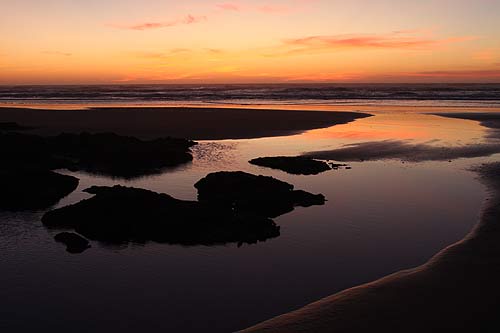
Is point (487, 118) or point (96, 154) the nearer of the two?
point (96, 154)

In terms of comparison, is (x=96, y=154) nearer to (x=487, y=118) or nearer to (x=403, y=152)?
(x=403, y=152)

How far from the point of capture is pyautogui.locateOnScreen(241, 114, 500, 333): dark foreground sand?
8.17 m

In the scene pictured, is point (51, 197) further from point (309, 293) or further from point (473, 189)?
point (473, 189)

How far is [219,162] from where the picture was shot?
25000 millimetres

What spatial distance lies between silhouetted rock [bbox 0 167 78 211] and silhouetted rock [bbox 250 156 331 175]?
9318 millimetres

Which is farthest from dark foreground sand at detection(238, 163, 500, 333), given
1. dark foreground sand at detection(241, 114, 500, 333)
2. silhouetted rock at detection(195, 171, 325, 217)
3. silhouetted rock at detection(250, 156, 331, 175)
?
silhouetted rock at detection(250, 156, 331, 175)

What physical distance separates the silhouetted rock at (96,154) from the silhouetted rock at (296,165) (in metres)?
4.84

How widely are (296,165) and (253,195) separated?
6.21 metres

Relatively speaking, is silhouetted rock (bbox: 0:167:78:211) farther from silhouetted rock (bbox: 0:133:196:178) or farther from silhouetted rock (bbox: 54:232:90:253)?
silhouetted rock (bbox: 54:232:90:253)

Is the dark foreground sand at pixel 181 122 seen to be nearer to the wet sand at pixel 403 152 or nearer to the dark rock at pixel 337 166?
the wet sand at pixel 403 152

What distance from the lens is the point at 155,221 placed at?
13.4 m

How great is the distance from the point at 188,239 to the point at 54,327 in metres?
4.88

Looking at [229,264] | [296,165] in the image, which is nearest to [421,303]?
[229,264]

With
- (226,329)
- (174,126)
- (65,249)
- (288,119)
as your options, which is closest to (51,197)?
(65,249)
